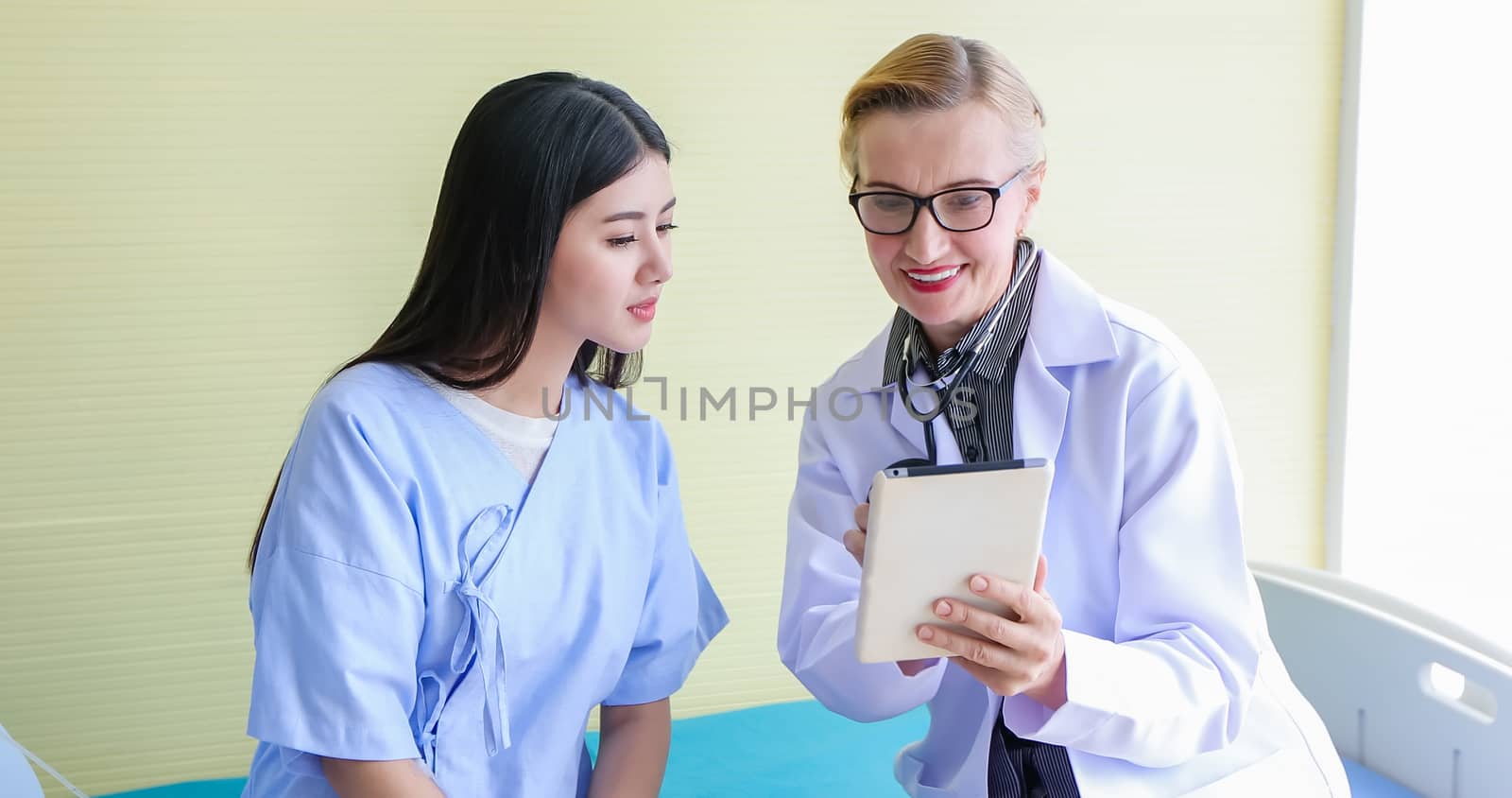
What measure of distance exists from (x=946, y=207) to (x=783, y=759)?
127cm

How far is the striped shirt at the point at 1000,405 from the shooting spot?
151 centimetres

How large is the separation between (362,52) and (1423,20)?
7.61 ft

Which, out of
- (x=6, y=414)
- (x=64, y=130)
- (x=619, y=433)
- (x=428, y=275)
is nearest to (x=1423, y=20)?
(x=619, y=433)

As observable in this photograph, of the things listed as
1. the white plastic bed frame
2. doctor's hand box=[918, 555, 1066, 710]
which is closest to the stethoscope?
doctor's hand box=[918, 555, 1066, 710]

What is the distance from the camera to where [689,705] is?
8.86 feet

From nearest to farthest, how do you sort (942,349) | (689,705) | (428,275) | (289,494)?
1. (289,494)
2. (428,275)
3. (942,349)
4. (689,705)

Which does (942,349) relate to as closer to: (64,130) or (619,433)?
(619,433)

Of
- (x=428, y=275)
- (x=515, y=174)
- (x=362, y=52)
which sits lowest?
(x=428, y=275)

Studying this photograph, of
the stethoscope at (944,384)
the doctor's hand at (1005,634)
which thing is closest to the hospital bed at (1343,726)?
the stethoscope at (944,384)

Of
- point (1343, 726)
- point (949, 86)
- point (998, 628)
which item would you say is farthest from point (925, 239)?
point (1343, 726)

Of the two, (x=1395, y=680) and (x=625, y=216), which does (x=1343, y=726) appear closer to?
(x=1395, y=680)

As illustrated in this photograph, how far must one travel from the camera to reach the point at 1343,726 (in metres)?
2.20

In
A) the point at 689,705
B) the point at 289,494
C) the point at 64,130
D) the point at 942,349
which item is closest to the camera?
the point at 289,494

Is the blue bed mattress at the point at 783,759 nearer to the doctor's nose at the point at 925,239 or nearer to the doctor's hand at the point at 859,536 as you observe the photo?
the doctor's hand at the point at 859,536
